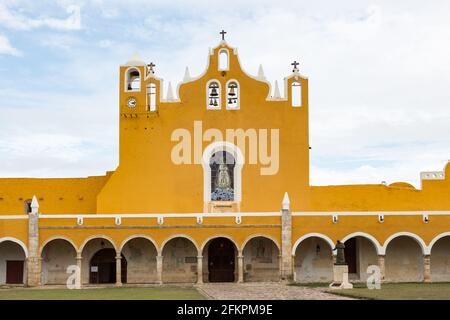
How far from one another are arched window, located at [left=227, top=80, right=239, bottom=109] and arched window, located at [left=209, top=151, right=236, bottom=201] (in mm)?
2290

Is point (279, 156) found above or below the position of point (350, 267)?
above

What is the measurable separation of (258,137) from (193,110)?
322cm

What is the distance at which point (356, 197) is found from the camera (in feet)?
117

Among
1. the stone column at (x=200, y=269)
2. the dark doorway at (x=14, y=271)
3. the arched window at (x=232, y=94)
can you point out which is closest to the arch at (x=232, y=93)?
the arched window at (x=232, y=94)

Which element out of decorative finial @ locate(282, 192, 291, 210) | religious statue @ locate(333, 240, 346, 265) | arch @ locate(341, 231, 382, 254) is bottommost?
religious statue @ locate(333, 240, 346, 265)

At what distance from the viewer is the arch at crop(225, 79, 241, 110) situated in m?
35.6

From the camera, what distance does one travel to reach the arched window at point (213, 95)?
117 feet

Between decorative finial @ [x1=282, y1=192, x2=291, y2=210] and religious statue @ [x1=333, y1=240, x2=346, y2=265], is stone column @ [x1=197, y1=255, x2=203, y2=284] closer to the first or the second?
decorative finial @ [x1=282, y1=192, x2=291, y2=210]

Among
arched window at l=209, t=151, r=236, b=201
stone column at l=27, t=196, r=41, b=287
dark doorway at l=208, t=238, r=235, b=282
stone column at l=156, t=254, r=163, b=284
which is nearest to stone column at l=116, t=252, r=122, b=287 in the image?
stone column at l=156, t=254, r=163, b=284

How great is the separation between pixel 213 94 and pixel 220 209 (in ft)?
17.6

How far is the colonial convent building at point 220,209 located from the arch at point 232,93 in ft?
0.24

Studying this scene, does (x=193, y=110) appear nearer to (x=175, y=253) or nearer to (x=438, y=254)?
(x=175, y=253)
